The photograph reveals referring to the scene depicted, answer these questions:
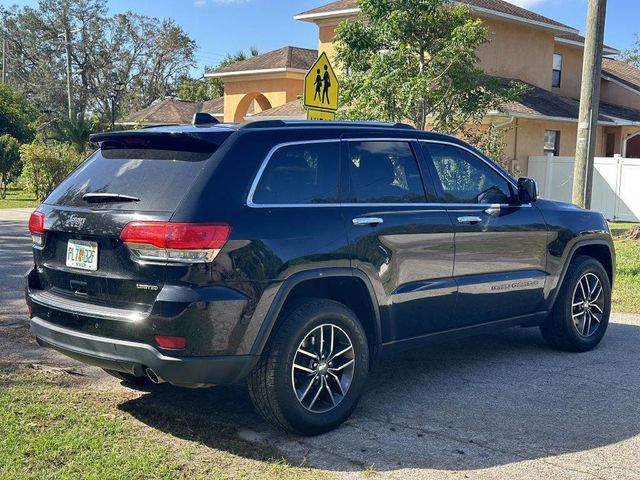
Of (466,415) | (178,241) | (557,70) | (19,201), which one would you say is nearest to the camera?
(178,241)

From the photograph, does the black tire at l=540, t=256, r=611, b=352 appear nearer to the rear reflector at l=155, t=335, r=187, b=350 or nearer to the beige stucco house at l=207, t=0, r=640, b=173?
the rear reflector at l=155, t=335, r=187, b=350

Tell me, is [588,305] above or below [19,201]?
above

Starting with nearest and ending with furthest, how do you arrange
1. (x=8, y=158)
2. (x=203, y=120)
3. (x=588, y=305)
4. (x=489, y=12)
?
(x=203, y=120), (x=588, y=305), (x=489, y=12), (x=8, y=158)

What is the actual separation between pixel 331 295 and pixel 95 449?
Result: 1751 millimetres

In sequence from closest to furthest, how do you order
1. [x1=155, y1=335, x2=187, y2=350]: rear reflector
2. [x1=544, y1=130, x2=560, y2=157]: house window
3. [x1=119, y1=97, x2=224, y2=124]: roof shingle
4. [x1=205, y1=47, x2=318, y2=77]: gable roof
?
[x1=155, y1=335, x2=187, y2=350]: rear reflector
[x1=544, y1=130, x2=560, y2=157]: house window
[x1=205, y1=47, x2=318, y2=77]: gable roof
[x1=119, y1=97, x2=224, y2=124]: roof shingle

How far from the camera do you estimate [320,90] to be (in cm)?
958

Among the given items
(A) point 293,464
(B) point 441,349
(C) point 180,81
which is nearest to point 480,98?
(B) point 441,349

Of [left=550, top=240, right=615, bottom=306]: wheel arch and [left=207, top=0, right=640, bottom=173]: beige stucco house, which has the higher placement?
[left=207, top=0, right=640, bottom=173]: beige stucco house

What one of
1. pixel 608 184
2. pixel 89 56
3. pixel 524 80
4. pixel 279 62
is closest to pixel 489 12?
pixel 524 80

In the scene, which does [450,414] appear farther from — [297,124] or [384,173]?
[297,124]

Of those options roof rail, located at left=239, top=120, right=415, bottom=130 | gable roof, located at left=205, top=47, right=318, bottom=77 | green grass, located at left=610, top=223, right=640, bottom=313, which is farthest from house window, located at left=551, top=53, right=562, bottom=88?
roof rail, located at left=239, top=120, right=415, bottom=130

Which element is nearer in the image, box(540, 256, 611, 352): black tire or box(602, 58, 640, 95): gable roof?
box(540, 256, 611, 352): black tire

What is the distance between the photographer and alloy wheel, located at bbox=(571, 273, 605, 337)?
23.1 feet

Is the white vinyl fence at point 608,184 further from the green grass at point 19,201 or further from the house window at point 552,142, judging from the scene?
the green grass at point 19,201
